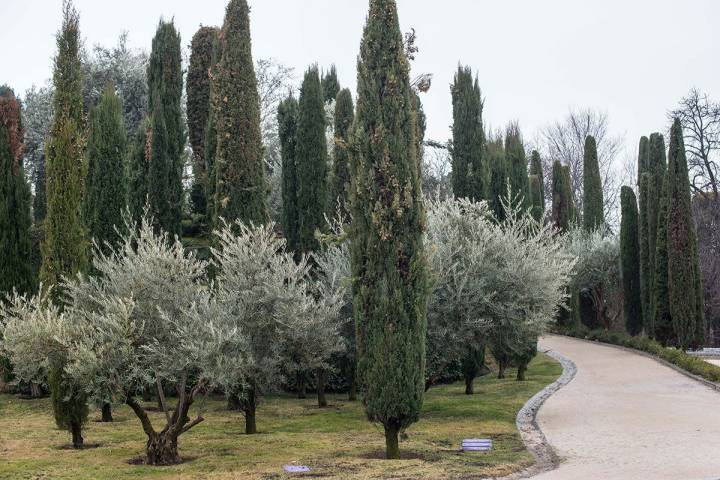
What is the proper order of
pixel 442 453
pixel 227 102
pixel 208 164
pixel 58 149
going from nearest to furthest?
pixel 442 453
pixel 58 149
pixel 227 102
pixel 208 164

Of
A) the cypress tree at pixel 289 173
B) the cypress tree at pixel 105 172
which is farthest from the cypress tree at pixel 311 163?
the cypress tree at pixel 105 172

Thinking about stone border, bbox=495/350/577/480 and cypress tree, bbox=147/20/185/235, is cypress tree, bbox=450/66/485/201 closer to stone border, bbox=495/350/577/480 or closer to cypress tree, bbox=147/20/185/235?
stone border, bbox=495/350/577/480

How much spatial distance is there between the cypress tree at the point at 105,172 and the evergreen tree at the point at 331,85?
14755 mm

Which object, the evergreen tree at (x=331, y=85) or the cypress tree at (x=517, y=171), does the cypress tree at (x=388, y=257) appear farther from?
the evergreen tree at (x=331, y=85)

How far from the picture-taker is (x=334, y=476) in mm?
10891

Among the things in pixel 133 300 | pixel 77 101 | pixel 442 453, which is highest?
pixel 77 101

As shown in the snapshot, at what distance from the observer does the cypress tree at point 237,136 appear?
20.7 meters

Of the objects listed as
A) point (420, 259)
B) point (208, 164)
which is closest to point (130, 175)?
point (208, 164)

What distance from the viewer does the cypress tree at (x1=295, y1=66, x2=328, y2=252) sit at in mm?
23438

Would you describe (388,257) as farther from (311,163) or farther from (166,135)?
(166,135)

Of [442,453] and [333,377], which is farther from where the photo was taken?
[333,377]

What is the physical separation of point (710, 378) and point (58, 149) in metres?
17.0

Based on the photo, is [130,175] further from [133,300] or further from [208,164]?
[133,300]

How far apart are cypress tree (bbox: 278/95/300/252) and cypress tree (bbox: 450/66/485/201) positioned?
651 cm
